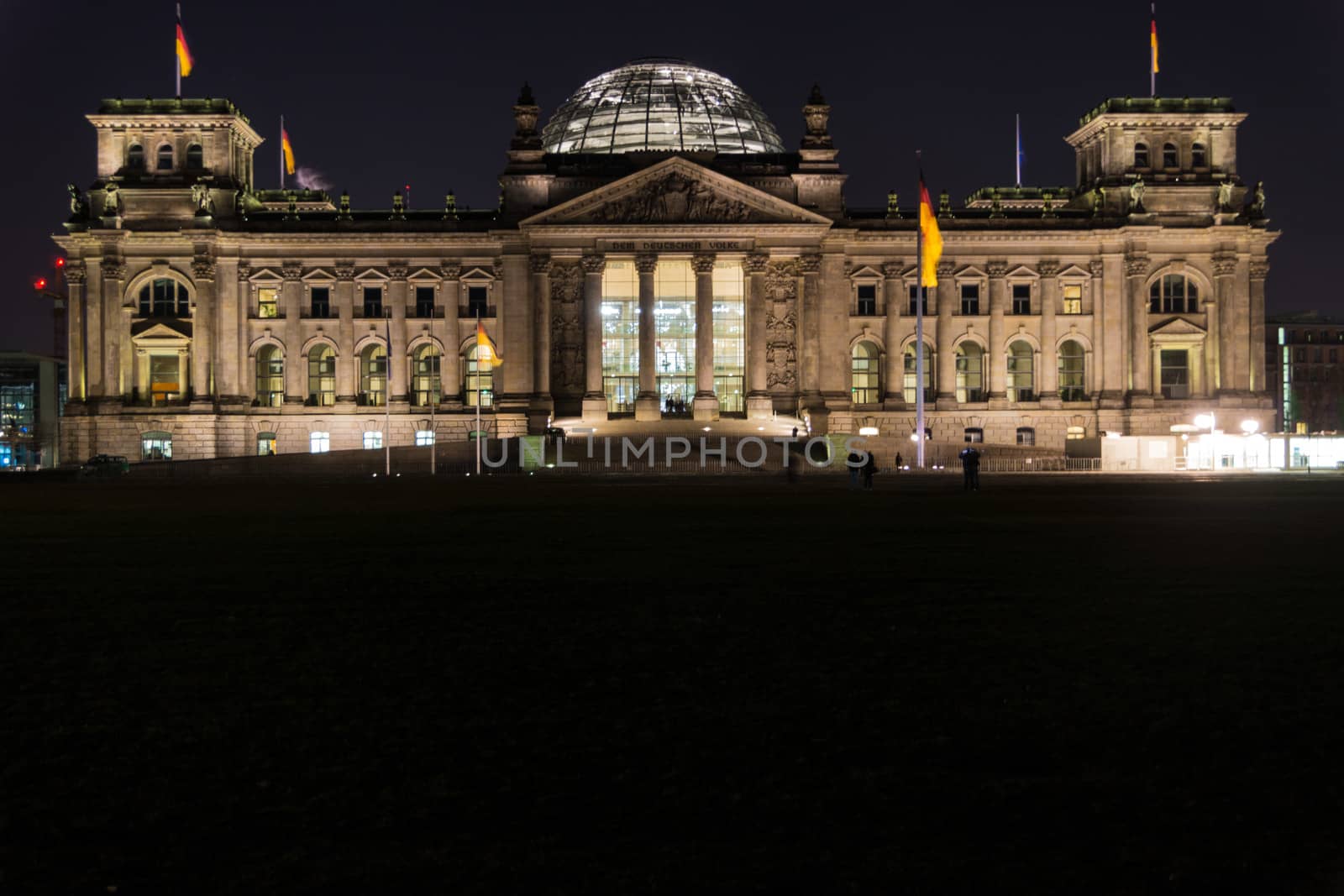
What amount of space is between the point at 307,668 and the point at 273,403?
88802mm

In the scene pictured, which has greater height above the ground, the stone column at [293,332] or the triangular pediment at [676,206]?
the triangular pediment at [676,206]

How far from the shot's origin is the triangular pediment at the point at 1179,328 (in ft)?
312

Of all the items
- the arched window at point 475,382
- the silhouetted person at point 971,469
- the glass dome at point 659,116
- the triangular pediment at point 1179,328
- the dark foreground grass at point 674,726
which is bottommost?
the dark foreground grass at point 674,726

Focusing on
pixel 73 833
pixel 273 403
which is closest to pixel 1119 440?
pixel 273 403

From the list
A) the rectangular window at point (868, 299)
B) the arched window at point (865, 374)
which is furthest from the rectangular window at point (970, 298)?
the arched window at point (865, 374)

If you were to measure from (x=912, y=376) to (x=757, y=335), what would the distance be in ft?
45.4

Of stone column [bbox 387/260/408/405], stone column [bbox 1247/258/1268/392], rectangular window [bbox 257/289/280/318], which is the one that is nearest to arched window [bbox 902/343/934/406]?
stone column [bbox 1247/258/1268/392]

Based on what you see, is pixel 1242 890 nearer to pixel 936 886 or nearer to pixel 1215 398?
pixel 936 886

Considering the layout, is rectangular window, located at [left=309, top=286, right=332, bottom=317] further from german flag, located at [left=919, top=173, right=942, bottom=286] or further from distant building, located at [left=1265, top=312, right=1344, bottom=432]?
distant building, located at [left=1265, top=312, right=1344, bottom=432]

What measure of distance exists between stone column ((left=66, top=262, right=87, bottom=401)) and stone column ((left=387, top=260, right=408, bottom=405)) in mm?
22385

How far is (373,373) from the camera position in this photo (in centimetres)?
9681

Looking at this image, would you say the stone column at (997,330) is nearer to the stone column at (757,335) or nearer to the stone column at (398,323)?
the stone column at (757,335)

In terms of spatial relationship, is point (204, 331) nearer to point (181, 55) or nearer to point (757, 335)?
point (181, 55)

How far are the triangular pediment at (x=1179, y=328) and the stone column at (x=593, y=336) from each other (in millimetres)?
41027
